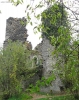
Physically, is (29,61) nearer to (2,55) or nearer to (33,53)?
(2,55)

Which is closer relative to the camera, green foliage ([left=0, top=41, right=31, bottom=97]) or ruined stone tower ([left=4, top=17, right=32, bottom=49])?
green foliage ([left=0, top=41, right=31, bottom=97])

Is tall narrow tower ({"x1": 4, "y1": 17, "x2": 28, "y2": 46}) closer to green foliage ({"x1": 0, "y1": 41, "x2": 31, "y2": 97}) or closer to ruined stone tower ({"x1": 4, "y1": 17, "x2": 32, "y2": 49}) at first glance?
ruined stone tower ({"x1": 4, "y1": 17, "x2": 32, "y2": 49})

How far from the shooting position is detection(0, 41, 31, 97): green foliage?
2278cm

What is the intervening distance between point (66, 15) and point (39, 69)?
72.4 feet

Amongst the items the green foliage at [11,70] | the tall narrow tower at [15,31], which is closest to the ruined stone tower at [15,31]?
the tall narrow tower at [15,31]

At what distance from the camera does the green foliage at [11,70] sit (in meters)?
22.8

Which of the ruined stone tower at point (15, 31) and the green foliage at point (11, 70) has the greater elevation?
the ruined stone tower at point (15, 31)

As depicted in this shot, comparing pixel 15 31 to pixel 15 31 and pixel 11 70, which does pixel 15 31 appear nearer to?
pixel 15 31

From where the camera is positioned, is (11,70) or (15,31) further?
(15,31)

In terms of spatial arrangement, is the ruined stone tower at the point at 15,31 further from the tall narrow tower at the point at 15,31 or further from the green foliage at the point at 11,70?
the green foliage at the point at 11,70

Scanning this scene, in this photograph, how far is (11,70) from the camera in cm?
2327

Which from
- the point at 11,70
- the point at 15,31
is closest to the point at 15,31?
the point at 15,31

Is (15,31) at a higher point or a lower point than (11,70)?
higher

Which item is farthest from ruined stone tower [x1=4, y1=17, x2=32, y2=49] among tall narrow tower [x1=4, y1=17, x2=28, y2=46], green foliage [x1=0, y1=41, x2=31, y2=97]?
green foliage [x1=0, y1=41, x2=31, y2=97]
